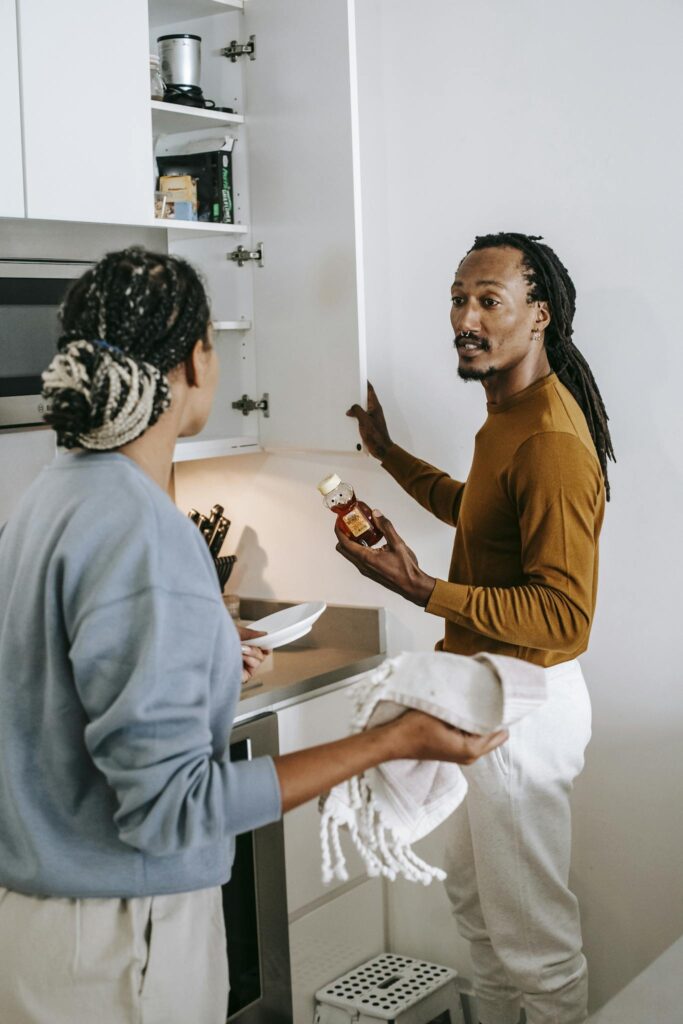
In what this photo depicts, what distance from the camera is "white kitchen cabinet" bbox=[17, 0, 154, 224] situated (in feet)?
6.37

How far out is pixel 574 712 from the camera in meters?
A: 1.95

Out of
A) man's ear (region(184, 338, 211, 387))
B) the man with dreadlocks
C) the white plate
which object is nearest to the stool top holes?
the man with dreadlocks

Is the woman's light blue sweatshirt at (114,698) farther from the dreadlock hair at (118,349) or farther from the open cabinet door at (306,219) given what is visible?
the open cabinet door at (306,219)

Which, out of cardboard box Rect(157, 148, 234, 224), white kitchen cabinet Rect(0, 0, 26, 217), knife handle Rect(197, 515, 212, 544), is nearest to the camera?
white kitchen cabinet Rect(0, 0, 26, 217)

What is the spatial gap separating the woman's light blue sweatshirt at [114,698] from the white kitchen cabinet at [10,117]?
0.94 meters

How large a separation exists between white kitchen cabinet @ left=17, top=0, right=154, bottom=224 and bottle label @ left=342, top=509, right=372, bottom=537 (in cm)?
71

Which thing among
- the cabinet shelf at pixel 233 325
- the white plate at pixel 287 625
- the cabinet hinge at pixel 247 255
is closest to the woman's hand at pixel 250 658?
the white plate at pixel 287 625

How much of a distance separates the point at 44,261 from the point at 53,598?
112cm

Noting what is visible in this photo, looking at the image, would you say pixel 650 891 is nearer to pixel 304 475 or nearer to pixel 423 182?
pixel 304 475

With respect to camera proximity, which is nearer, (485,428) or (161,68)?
(485,428)

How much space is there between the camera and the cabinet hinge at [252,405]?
246cm

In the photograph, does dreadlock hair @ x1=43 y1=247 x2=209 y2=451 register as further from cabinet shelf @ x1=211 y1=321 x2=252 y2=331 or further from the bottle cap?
cabinet shelf @ x1=211 y1=321 x2=252 y2=331

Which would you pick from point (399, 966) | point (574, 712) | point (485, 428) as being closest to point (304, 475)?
point (485, 428)

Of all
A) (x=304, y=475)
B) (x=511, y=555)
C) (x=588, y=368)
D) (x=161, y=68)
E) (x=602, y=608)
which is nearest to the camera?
(x=511, y=555)
